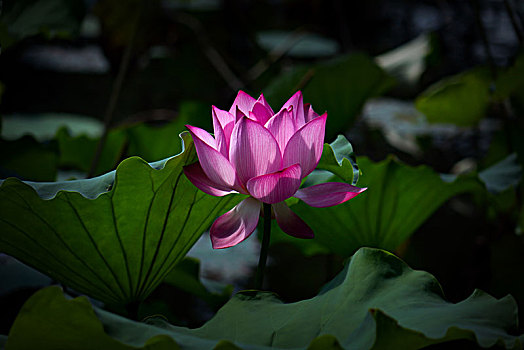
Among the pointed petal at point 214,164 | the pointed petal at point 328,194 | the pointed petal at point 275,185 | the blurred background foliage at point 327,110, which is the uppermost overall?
the pointed petal at point 214,164

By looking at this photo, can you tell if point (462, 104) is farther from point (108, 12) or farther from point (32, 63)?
point (32, 63)

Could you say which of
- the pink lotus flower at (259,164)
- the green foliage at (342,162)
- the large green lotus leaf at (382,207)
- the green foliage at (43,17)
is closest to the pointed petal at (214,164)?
the pink lotus flower at (259,164)

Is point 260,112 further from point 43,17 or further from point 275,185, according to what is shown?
point 43,17

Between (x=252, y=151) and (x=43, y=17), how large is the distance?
74 cm

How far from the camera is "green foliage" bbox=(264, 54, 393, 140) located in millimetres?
1155

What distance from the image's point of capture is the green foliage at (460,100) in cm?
119

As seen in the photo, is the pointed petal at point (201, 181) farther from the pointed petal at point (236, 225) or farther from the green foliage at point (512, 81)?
the green foliage at point (512, 81)

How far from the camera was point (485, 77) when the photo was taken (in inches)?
46.9

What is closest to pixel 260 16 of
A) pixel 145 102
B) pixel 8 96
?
pixel 145 102

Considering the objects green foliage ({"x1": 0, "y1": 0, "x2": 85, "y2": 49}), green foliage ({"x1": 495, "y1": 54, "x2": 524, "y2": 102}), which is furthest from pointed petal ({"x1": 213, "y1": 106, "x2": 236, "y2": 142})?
green foliage ({"x1": 495, "y1": 54, "x2": 524, "y2": 102})

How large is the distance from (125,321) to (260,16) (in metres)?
2.14

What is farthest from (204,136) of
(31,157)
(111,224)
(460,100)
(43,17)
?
(460,100)

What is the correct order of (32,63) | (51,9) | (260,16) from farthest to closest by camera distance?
(32,63)
(260,16)
(51,9)

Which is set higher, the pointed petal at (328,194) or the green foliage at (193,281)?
the pointed petal at (328,194)
